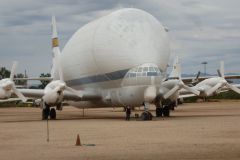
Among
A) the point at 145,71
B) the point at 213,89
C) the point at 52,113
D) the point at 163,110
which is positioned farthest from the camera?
the point at 213,89

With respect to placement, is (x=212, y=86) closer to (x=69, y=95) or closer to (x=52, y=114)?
(x=69, y=95)

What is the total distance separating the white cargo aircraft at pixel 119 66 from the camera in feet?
105

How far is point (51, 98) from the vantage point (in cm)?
3331

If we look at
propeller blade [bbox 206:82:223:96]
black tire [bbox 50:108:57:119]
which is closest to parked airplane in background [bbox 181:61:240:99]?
propeller blade [bbox 206:82:223:96]

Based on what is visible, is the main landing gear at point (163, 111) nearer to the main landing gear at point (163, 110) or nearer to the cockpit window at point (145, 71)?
the main landing gear at point (163, 110)

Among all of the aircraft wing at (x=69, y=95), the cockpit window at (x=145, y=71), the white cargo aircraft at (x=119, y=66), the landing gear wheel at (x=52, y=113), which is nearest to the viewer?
the cockpit window at (x=145, y=71)

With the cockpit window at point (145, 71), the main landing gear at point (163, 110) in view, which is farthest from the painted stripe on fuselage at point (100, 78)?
the main landing gear at point (163, 110)

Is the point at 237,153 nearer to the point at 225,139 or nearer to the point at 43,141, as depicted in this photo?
the point at 225,139

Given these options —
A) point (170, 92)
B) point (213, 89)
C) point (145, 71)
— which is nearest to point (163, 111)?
point (170, 92)

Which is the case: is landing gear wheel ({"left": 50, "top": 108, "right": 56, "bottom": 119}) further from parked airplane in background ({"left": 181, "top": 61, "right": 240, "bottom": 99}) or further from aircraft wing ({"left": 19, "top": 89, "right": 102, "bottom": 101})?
parked airplane in background ({"left": 181, "top": 61, "right": 240, "bottom": 99})

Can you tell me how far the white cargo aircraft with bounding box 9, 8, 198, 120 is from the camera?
32.0 m

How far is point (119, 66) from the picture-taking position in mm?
33656

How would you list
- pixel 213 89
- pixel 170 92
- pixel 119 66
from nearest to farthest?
pixel 119 66 < pixel 170 92 < pixel 213 89

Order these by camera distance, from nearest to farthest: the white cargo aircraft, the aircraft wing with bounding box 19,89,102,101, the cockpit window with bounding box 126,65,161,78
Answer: the cockpit window with bounding box 126,65,161,78 < the white cargo aircraft < the aircraft wing with bounding box 19,89,102,101
